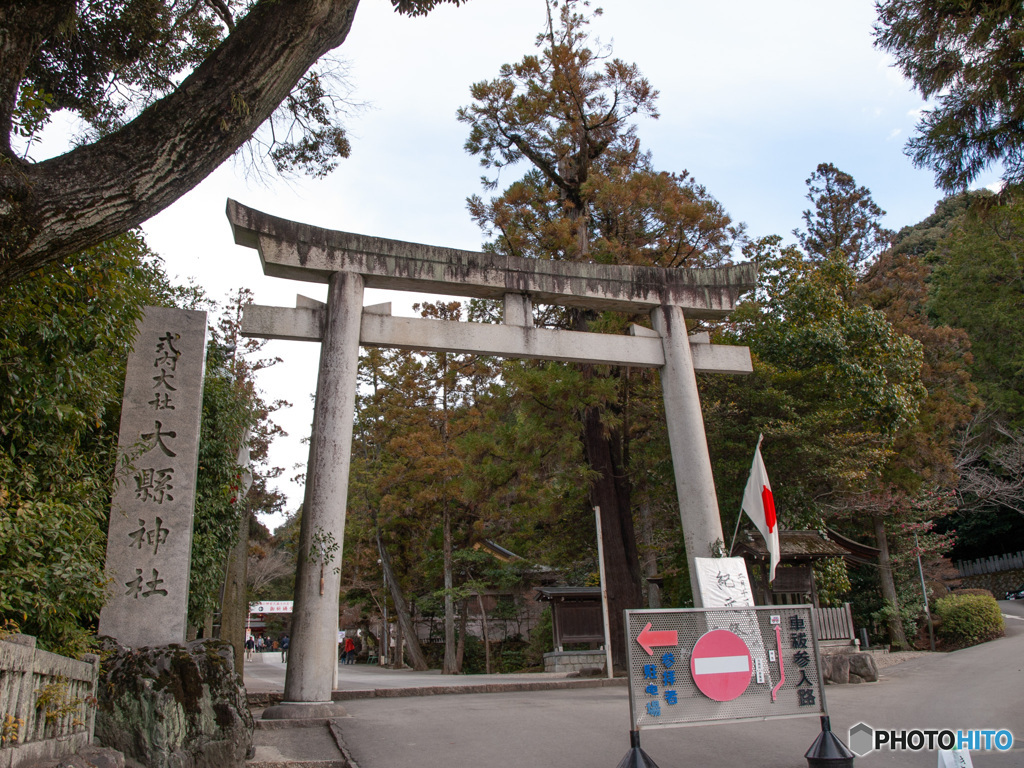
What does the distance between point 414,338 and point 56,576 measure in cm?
512

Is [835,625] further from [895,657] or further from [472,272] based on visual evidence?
[472,272]

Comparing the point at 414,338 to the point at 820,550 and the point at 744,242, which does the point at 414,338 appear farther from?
the point at 820,550

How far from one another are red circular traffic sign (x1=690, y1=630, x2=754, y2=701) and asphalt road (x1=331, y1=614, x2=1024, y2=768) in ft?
2.94

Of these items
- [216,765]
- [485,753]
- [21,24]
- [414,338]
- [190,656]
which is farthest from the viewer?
[414,338]

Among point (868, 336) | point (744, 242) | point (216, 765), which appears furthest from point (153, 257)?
point (868, 336)

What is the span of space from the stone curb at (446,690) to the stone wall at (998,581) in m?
24.8

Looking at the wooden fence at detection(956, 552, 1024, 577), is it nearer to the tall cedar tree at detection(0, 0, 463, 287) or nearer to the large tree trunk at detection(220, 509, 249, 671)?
the large tree trunk at detection(220, 509, 249, 671)

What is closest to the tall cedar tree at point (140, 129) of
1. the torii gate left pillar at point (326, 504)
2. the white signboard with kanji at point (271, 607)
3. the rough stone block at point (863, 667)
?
the torii gate left pillar at point (326, 504)

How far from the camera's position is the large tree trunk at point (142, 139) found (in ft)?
10.7

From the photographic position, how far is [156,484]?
5.98m

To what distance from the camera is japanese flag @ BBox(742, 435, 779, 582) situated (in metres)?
7.93

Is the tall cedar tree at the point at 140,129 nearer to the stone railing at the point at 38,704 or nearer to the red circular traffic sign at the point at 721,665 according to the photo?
the stone railing at the point at 38,704

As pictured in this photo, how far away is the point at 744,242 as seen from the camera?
1349 cm

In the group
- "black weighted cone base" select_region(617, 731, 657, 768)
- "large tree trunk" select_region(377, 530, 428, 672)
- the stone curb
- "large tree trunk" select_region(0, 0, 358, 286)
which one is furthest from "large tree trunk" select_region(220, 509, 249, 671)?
"large tree trunk" select_region(377, 530, 428, 672)
